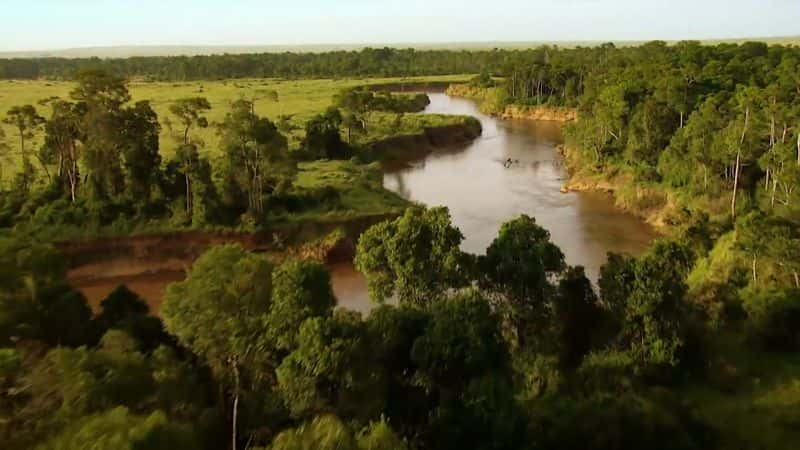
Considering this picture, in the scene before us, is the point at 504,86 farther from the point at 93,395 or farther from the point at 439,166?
the point at 93,395

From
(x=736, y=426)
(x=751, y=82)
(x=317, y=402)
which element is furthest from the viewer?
(x=751, y=82)

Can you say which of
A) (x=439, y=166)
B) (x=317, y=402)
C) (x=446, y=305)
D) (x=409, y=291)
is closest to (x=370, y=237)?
(x=409, y=291)

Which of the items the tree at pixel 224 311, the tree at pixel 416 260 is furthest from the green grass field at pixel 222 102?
the tree at pixel 224 311

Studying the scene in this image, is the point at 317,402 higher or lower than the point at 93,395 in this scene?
lower

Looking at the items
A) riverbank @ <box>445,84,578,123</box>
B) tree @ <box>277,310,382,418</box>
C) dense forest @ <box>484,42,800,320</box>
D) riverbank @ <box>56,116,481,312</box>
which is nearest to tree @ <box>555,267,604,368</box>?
dense forest @ <box>484,42,800,320</box>

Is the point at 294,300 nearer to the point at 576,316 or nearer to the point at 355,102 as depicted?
the point at 576,316

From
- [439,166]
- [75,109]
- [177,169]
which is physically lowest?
[439,166]
